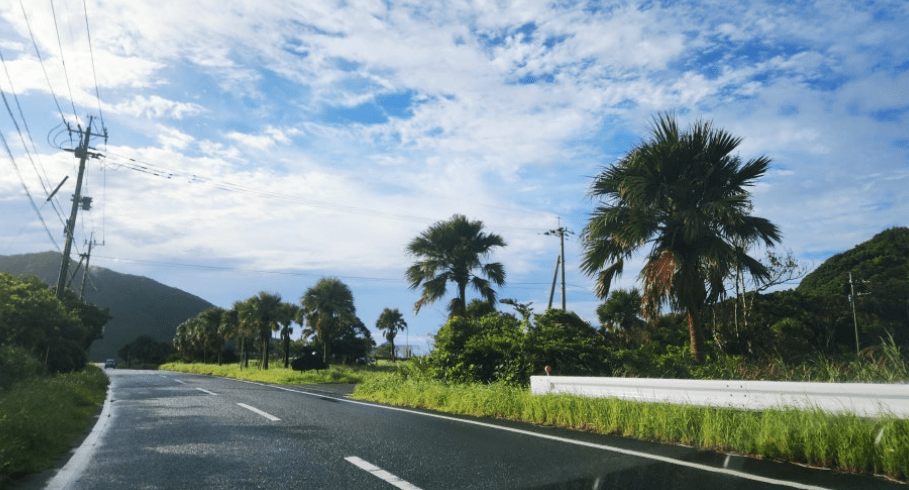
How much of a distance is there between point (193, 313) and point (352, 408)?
8283 inches

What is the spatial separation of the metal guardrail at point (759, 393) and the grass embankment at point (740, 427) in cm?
16

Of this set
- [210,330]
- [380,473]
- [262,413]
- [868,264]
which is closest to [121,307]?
[210,330]

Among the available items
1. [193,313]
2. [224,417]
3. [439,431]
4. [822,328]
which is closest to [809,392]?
[439,431]

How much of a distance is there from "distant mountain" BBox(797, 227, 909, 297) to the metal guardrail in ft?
128

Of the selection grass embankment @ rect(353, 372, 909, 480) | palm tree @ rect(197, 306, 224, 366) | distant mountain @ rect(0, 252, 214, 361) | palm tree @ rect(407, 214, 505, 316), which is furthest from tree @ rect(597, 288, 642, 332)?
distant mountain @ rect(0, 252, 214, 361)

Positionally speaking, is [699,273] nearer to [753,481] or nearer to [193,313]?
[753,481]

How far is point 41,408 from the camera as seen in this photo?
845 centimetres

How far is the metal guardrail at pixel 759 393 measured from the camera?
4.70m

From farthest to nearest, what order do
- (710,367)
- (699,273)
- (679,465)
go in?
(699,273) → (710,367) → (679,465)

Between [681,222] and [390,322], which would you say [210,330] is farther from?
[681,222]

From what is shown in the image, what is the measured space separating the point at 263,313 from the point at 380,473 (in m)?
45.7

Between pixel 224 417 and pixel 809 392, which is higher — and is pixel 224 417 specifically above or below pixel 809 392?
below

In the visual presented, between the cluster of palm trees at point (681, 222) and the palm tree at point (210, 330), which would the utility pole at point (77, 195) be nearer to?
the cluster of palm trees at point (681, 222)

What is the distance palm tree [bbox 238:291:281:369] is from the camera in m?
47.2
